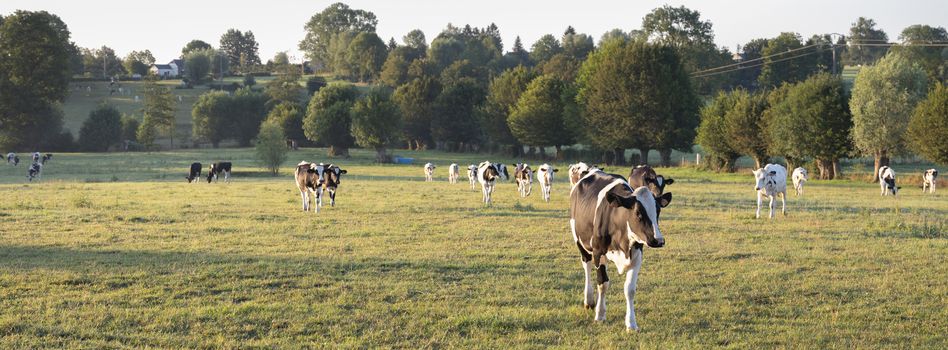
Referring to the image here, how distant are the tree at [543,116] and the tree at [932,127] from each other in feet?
118

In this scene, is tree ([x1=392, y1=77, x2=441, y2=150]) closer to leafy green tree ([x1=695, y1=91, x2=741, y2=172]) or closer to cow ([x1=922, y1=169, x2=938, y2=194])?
leafy green tree ([x1=695, y1=91, x2=741, y2=172])

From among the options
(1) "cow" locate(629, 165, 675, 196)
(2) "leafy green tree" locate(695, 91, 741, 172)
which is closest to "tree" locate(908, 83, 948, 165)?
(2) "leafy green tree" locate(695, 91, 741, 172)

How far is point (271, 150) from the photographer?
5747 centimetres

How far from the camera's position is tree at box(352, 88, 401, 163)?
78.9m

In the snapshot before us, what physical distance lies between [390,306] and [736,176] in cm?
4679

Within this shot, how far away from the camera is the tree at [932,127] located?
44.2 m

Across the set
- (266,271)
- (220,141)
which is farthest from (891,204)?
(220,141)

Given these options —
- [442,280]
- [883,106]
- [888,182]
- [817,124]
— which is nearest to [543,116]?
[817,124]

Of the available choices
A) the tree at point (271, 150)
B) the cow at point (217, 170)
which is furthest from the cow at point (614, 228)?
the tree at point (271, 150)

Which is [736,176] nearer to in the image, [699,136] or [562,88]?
[699,136]

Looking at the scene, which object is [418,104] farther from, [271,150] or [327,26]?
[327,26]

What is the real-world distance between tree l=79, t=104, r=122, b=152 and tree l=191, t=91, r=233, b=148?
10630 millimetres

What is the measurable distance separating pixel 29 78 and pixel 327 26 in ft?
348

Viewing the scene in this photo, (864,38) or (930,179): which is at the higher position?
(864,38)
